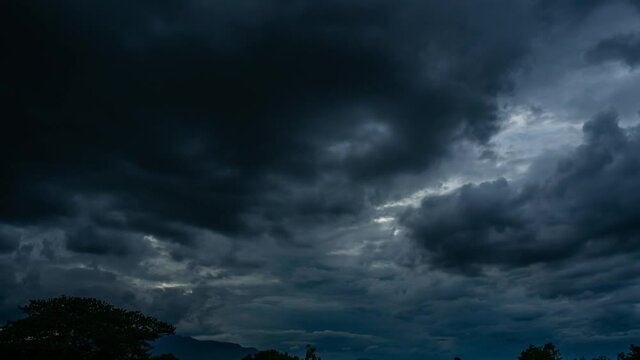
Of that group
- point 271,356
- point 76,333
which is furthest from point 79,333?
point 271,356

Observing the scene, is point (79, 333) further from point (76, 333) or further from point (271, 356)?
point (271, 356)

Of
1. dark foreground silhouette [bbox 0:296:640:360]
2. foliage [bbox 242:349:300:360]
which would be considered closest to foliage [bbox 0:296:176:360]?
dark foreground silhouette [bbox 0:296:640:360]

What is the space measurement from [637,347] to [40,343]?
297ft

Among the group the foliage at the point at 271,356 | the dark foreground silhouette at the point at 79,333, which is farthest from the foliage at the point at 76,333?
the foliage at the point at 271,356

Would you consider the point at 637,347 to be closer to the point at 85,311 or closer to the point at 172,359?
the point at 172,359

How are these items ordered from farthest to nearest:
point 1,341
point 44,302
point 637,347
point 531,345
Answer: point 531,345 → point 637,347 → point 44,302 → point 1,341

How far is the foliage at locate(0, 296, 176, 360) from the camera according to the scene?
70.4 m

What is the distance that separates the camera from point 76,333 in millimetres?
72688

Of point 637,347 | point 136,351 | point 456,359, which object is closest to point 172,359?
point 136,351

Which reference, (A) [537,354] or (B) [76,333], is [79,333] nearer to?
(B) [76,333]

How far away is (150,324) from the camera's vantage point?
259 ft

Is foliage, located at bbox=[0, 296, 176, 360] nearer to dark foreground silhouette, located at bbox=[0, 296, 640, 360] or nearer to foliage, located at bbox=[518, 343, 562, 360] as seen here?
dark foreground silhouette, located at bbox=[0, 296, 640, 360]

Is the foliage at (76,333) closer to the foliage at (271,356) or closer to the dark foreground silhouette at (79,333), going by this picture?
the dark foreground silhouette at (79,333)

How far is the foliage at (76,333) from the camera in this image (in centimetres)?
7038
